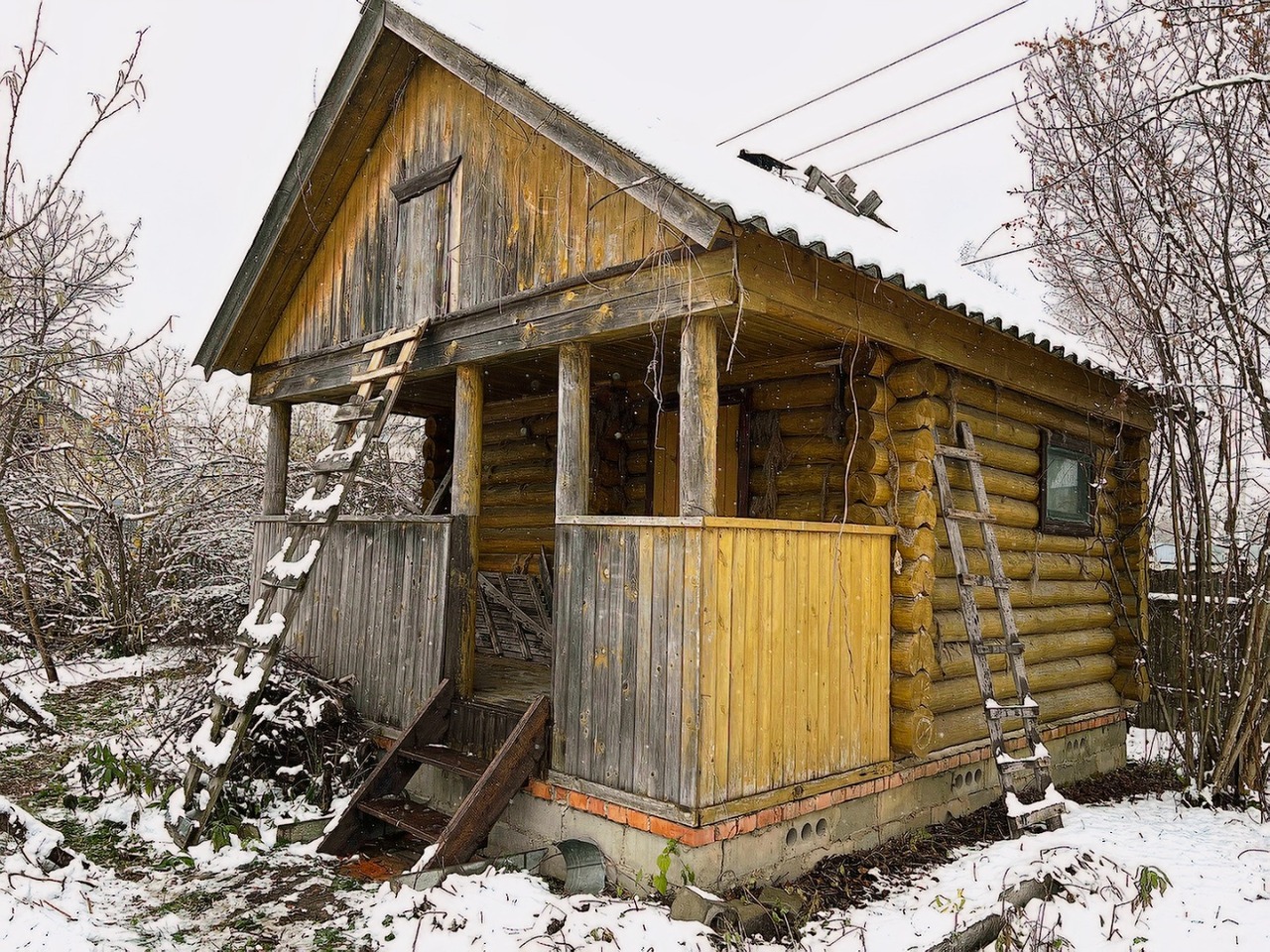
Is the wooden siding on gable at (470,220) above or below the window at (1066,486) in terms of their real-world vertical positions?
above

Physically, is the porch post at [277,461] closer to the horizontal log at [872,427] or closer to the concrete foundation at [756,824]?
the concrete foundation at [756,824]

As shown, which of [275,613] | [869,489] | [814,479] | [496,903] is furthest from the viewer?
[814,479]

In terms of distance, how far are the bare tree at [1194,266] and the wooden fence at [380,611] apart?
584cm

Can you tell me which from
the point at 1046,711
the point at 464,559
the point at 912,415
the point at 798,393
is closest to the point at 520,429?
the point at 464,559

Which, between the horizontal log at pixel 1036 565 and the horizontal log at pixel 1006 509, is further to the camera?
the horizontal log at pixel 1006 509

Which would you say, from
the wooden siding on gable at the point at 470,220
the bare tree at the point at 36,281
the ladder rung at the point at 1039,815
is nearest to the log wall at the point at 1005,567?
the ladder rung at the point at 1039,815

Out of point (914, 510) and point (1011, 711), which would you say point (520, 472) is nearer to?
point (914, 510)

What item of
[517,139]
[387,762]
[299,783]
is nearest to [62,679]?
[299,783]

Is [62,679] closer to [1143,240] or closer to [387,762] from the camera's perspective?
[387,762]

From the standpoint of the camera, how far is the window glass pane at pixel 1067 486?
9055mm

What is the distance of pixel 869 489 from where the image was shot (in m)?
6.80

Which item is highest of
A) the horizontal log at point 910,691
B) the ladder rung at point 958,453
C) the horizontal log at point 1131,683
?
the ladder rung at point 958,453

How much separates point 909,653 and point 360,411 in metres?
4.69

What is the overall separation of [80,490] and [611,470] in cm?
974
